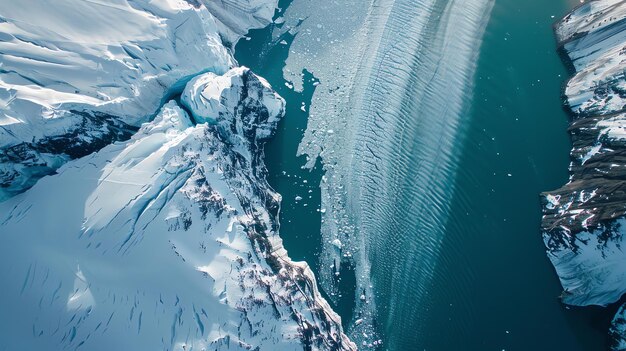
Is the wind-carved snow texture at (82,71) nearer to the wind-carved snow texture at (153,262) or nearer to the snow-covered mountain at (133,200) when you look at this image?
the snow-covered mountain at (133,200)

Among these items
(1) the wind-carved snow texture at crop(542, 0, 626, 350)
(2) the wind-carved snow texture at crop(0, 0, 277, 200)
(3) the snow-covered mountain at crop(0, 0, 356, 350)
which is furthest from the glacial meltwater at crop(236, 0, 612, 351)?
(2) the wind-carved snow texture at crop(0, 0, 277, 200)

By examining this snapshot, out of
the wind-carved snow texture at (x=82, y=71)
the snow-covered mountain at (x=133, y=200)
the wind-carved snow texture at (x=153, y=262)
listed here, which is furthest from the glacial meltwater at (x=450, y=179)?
the wind-carved snow texture at (x=82, y=71)

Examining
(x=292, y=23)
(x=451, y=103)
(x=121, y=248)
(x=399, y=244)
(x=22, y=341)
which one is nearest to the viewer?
(x=22, y=341)

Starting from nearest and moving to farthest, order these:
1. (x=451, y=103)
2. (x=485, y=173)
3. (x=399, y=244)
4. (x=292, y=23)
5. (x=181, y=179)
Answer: (x=181, y=179)
(x=399, y=244)
(x=485, y=173)
(x=451, y=103)
(x=292, y=23)

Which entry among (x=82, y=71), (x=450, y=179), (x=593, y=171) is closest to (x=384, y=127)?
(x=450, y=179)

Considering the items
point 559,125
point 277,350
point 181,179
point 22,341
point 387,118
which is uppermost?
point 559,125

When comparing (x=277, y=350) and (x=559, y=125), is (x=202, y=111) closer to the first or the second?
(x=277, y=350)

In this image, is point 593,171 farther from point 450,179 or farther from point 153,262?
point 153,262

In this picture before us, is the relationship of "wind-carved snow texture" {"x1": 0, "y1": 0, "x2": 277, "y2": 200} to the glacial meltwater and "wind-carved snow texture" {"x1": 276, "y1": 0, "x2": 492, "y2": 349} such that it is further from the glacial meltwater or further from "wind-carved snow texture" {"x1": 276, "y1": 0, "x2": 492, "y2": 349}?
"wind-carved snow texture" {"x1": 276, "y1": 0, "x2": 492, "y2": 349}

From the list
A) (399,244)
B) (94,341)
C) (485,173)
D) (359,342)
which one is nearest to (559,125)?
(485,173)
